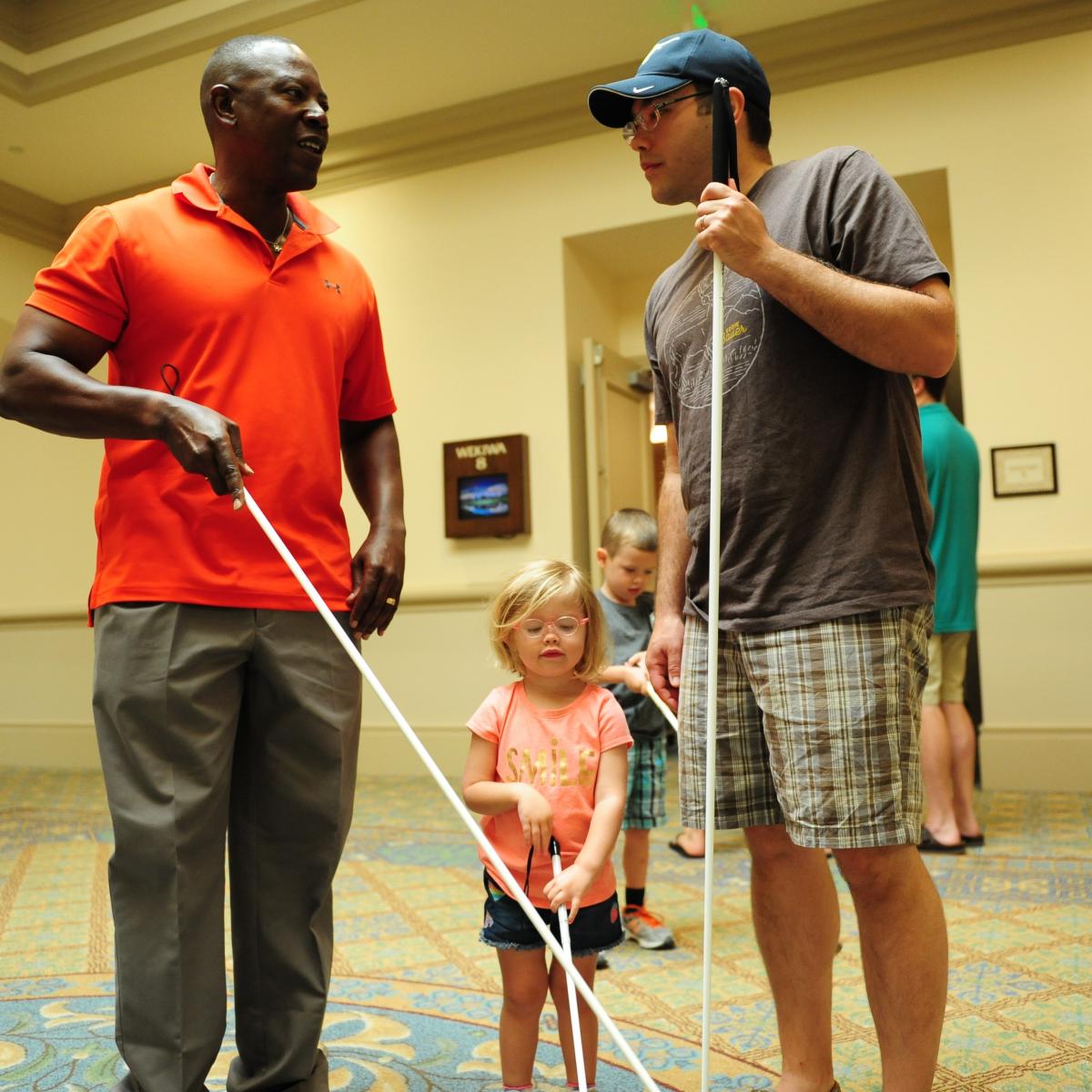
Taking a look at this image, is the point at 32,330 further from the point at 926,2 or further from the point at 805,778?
the point at 926,2

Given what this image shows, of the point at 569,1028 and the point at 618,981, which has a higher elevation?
the point at 569,1028

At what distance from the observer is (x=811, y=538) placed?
1.64 m

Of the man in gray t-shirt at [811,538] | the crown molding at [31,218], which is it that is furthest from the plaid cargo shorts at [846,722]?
the crown molding at [31,218]

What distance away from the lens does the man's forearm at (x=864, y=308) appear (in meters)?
1.50

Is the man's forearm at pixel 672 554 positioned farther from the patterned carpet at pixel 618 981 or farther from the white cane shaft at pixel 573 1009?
the patterned carpet at pixel 618 981

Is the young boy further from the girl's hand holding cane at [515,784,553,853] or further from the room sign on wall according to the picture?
the room sign on wall

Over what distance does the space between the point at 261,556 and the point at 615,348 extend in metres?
5.68

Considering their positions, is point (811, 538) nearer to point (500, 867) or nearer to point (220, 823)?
point (500, 867)

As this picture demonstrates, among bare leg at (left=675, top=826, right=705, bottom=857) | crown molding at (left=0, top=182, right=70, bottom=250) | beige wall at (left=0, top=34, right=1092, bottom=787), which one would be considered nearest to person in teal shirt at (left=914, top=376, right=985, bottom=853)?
bare leg at (left=675, top=826, right=705, bottom=857)

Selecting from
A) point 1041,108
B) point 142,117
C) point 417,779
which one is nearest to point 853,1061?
point 417,779

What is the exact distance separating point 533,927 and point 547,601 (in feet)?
1.72

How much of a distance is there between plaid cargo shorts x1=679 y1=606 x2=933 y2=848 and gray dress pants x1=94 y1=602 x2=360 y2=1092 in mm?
671

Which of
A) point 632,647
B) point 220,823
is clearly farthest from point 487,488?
point 220,823

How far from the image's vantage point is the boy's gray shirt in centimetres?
303
